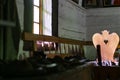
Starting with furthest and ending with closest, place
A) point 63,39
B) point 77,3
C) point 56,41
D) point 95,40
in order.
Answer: point 77,3
point 63,39
point 56,41
point 95,40

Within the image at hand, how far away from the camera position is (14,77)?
7.00 ft

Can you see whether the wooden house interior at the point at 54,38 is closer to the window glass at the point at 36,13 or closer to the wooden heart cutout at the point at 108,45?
the window glass at the point at 36,13

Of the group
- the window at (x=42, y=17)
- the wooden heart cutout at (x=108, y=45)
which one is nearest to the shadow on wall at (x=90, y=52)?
the window at (x=42, y=17)

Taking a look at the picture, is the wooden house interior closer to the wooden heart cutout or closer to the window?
the window

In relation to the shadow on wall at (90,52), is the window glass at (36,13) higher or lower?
higher

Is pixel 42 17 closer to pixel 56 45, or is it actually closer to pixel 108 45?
pixel 56 45

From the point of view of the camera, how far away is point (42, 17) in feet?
23.0

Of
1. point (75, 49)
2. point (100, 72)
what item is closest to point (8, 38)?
point (100, 72)

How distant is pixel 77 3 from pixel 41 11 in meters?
2.77

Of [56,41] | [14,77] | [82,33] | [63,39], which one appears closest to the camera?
[14,77]

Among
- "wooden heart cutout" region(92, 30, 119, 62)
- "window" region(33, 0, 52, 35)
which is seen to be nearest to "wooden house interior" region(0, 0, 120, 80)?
"window" region(33, 0, 52, 35)

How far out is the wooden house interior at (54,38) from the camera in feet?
9.11

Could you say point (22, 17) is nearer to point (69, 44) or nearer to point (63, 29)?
point (63, 29)

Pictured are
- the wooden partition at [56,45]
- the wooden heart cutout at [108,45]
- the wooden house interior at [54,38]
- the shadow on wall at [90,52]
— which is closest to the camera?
the wooden house interior at [54,38]
